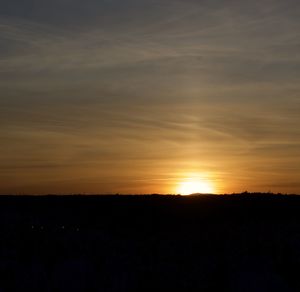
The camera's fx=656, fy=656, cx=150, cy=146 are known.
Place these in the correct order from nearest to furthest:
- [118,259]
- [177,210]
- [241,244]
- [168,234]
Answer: [118,259]
[241,244]
[168,234]
[177,210]

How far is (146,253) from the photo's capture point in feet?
75.9

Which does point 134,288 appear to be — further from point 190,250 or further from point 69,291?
point 190,250

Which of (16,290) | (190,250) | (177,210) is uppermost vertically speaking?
(177,210)

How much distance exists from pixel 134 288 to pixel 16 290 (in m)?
3.57

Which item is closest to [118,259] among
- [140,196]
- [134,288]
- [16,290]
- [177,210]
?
[134,288]

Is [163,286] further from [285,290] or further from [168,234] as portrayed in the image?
[168,234]

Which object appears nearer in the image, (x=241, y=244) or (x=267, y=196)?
(x=241, y=244)

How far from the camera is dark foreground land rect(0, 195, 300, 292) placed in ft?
66.2

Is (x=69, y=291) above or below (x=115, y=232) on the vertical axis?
below

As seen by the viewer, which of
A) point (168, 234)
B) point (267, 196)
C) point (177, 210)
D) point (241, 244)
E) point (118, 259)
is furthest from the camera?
point (267, 196)

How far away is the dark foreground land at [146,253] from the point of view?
66.2 feet

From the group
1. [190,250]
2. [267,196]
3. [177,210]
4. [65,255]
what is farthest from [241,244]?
[267,196]

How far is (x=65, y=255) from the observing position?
22.9 m

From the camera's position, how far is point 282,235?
2534cm
